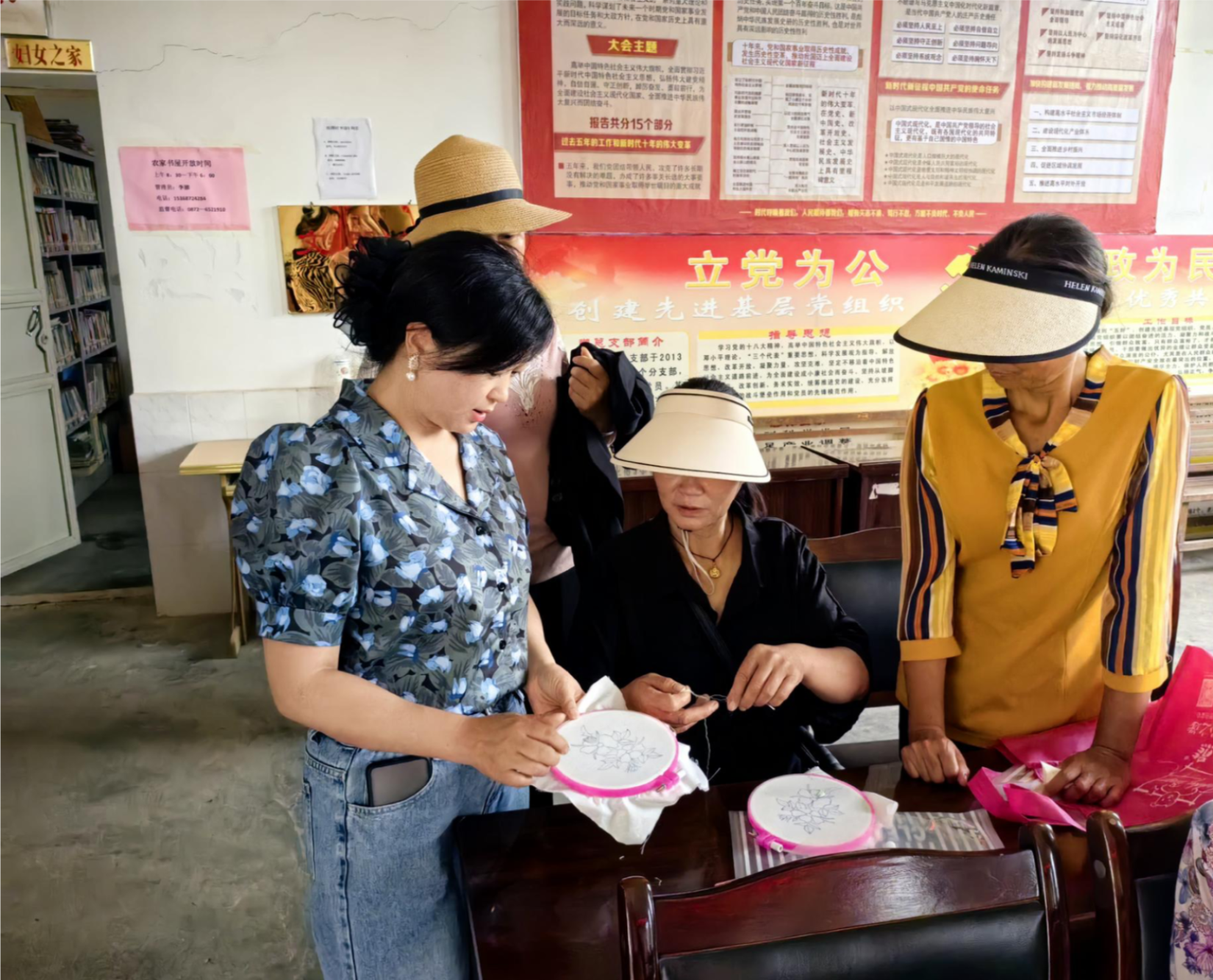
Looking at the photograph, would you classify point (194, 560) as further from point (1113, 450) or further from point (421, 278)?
point (1113, 450)

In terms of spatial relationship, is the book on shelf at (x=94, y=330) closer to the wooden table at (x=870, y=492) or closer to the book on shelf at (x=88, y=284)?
the book on shelf at (x=88, y=284)

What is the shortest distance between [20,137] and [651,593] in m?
4.35

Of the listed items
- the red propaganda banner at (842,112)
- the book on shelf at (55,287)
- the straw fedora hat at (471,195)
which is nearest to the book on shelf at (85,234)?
the book on shelf at (55,287)

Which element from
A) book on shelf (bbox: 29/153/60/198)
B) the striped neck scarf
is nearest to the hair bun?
the striped neck scarf

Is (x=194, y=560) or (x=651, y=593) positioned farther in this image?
(x=194, y=560)

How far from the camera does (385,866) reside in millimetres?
1117

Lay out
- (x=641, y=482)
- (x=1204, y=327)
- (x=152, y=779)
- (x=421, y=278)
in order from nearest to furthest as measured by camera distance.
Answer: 1. (x=421, y=278)
2. (x=152, y=779)
3. (x=641, y=482)
4. (x=1204, y=327)

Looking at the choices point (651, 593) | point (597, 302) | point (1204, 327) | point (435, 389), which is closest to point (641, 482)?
point (597, 302)

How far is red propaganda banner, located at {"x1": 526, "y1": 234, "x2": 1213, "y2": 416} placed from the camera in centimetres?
369

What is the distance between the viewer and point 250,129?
337 centimetres

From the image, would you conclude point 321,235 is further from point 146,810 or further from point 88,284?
point 88,284

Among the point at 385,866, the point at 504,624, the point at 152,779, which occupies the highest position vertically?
the point at 504,624

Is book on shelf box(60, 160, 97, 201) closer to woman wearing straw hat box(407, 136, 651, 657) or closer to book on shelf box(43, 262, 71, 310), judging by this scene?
book on shelf box(43, 262, 71, 310)

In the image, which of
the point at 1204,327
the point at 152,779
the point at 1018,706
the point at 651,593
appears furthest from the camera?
the point at 1204,327
